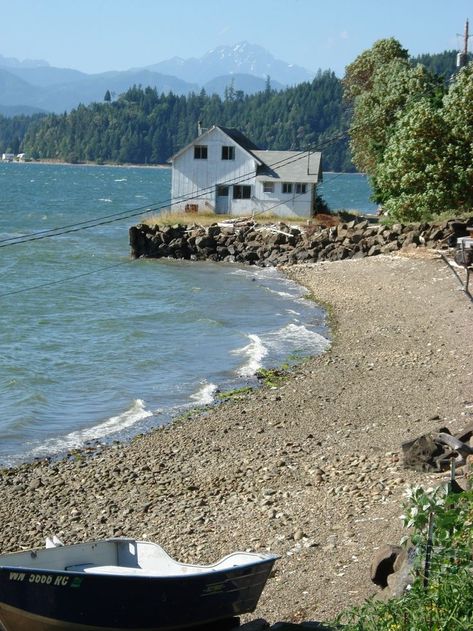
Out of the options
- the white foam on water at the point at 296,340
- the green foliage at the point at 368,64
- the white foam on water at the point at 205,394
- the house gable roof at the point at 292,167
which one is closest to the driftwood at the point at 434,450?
the white foam on water at the point at 205,394

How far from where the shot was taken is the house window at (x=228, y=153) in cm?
6041

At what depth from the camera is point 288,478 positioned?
634 inches

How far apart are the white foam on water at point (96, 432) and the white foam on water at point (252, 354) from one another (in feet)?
12.0

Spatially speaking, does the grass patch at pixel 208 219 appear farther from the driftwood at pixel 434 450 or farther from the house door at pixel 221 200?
the driftwood at pixel 434 450

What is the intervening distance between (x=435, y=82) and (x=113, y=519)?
45.4m

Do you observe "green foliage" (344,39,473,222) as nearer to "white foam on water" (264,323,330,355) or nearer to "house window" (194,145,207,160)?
"house window" (194,145,207,160)

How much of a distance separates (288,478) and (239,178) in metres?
44.5

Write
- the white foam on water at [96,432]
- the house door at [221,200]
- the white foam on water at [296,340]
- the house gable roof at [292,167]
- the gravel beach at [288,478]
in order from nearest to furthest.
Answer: the gravel beach at [288,478] → the white foam on water at [96,432] → the white foam on water at [296,340] → the house gable roof at [292,167] → the house door at [221,200]

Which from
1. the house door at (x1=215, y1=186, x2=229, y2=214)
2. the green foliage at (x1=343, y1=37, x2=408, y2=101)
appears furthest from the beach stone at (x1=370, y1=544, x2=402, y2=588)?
the green foliage at (x1=343, y1=37, x2=408, y2=101)

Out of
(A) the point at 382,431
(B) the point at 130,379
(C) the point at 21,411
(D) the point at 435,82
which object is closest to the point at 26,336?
(B) the point at 130,379

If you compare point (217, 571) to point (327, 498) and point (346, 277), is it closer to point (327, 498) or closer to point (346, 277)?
point (327, 498)

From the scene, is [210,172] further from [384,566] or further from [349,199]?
[349,199]

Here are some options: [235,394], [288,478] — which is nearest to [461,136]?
[235,394]

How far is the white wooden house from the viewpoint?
192 ft
